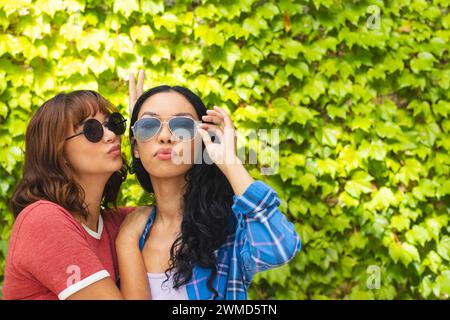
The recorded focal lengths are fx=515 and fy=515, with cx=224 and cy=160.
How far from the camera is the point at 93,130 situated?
1660mm

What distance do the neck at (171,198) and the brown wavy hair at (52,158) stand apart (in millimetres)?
243

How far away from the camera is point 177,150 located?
157 cm

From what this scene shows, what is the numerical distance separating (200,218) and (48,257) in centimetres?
46

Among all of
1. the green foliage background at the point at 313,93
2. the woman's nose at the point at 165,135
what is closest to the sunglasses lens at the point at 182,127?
the woman's nose at the point at 165,135

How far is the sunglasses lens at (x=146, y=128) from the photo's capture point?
1.57 m

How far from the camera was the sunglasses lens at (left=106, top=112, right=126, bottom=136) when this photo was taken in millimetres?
1702

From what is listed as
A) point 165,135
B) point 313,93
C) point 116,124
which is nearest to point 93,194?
point 116,124

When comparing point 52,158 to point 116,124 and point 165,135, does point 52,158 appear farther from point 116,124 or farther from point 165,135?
point 165,135

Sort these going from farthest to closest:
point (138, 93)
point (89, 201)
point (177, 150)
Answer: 1. point (138, 93)
2. point (89, 201)
3. point (177, 150)

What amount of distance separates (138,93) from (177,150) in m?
0.61

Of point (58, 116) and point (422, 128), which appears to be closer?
point (58, 116)

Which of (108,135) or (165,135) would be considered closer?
(165,135)

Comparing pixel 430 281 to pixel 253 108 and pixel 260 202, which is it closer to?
pixel 253 108
